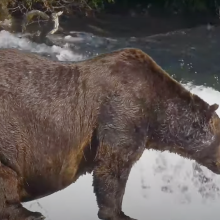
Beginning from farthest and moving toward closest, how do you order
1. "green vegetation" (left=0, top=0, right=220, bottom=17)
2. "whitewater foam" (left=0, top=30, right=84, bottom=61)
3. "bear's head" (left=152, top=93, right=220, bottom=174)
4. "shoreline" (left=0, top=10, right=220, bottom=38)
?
"green vegetation" (left=0, top=0, right=220, bottom=17) < "shoreline" (left=0, top=10, right=220, bottom=38) < "whitewater foam" (left=0, top=30, right=84, bottom=61) < "bear's head" (left=152, top=93, right=220, bottom=174)

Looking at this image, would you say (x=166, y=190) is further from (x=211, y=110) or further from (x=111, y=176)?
(x=111, y=176)

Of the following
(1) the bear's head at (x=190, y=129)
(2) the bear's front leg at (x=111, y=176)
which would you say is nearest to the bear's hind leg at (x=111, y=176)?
(2) the bear's front leg at (x=111, y=176)

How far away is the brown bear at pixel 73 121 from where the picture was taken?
4.88 m

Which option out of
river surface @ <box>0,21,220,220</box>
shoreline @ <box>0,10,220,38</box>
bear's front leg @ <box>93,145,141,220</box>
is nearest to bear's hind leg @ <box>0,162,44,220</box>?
bear's front leg @ <box>93,145,141,220</box>

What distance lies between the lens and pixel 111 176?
5.12 metres

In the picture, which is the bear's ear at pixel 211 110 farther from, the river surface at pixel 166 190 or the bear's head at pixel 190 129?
the river surface at pixel 166 190

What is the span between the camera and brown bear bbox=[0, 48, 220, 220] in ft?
16.0

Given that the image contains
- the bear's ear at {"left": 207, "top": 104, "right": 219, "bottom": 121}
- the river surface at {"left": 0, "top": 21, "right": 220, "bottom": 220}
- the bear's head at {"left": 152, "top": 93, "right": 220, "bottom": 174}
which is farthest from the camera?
the river surface at {"left": 0, "top": 21, "right": 220, "bottom": 220}

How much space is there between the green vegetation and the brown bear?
1297cm

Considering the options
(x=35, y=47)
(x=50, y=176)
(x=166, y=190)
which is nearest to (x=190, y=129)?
(x=50, y=176)

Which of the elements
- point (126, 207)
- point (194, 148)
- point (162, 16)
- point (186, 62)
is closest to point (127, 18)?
A: point (162, 16)

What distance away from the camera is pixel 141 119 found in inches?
204

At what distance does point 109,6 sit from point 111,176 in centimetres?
1537

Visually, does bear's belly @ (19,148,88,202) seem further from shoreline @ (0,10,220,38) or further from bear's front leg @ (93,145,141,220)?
shoreline @ (0,10,220,38)
